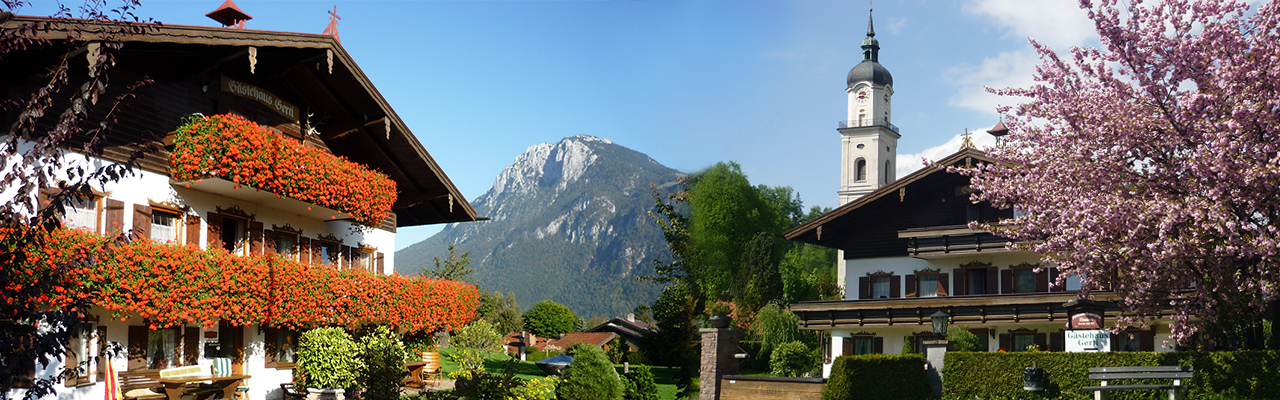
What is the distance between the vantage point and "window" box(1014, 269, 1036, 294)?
35.3m

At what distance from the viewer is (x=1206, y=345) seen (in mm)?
23453

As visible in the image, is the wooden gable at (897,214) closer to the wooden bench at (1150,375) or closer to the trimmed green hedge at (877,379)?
the trimmed green hedge at (877,379)

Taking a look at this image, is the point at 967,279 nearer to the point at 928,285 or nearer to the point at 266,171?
the point at 928,285

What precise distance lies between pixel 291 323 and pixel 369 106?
6.15 m

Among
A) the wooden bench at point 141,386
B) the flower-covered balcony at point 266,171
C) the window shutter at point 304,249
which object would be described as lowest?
the wooden bench at point 141,386

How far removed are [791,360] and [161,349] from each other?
22.0 meters

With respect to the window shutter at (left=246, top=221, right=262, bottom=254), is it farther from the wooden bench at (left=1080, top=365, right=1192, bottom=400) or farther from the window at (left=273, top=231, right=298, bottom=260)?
the wooden bench at (left=1080, top=365, right=1192, bottom=400)

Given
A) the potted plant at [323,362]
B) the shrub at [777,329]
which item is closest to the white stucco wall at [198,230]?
the potted plant at [323,362]

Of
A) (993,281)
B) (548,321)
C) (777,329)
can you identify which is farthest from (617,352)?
(548,321)

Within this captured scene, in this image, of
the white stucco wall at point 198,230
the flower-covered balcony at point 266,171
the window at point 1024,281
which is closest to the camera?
the white stucco wall at point 198,230

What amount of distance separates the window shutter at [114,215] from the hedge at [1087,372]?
1887 cm

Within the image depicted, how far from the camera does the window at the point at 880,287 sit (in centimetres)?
3828

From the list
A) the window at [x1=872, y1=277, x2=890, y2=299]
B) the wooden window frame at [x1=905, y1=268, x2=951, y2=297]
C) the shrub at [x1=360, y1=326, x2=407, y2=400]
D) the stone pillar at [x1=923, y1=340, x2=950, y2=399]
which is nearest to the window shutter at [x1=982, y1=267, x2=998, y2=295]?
the wooden window frame at [x1=905, y1=268, x2=951, y2=297]

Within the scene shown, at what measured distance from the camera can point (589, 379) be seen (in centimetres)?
1769
